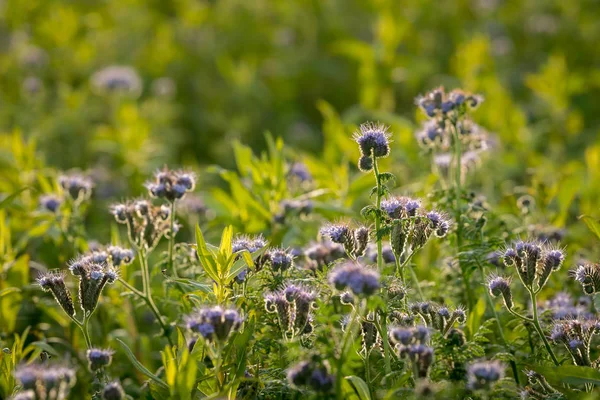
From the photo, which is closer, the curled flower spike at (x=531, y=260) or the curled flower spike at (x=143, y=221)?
the curled flower spike at (x=531, y=260)

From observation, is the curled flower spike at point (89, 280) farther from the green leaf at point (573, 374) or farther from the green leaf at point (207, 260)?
the green leaf at point (573, 374)

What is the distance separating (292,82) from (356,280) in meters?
5.65

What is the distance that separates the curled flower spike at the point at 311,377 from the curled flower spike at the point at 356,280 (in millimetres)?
263

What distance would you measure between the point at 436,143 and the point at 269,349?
1.40 metres

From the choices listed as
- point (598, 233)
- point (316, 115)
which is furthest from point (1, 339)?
point (316, 115)

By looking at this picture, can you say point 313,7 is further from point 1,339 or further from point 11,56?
point 1,339

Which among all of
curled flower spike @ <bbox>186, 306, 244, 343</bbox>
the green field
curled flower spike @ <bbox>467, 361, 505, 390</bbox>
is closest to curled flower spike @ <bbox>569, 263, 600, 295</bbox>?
the green field

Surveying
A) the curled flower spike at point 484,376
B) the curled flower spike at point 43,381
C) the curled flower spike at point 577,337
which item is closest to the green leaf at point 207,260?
the curled flower spike at point 43,381

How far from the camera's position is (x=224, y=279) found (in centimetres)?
266

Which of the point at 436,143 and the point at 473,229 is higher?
the point at 436,143

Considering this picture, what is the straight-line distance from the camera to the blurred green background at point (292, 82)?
17.1 feet

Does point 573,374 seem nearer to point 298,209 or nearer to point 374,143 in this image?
point 374,143

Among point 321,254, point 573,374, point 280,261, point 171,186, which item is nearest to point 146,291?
point 171,186

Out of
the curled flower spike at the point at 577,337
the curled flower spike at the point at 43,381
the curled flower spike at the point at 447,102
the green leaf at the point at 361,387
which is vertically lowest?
the curled flower spike at the point at 43,381
